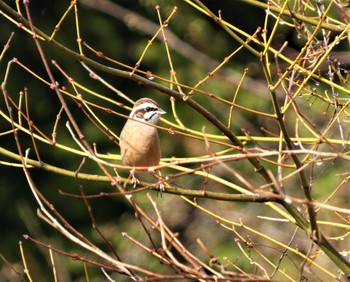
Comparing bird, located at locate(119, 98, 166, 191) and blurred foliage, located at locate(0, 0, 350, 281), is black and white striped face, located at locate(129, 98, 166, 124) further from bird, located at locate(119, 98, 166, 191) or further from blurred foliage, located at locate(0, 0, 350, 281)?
blurred foliage, located at locate(0, 0, 350, 281)

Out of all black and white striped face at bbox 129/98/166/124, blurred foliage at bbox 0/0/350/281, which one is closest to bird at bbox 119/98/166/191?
black and white striped face at bbox 129/98/166/124

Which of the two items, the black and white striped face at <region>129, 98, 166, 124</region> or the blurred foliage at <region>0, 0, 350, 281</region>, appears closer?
the black and white striped face at <region>129, 98, 166, 124</region>

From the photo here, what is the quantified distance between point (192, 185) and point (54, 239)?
164 inches

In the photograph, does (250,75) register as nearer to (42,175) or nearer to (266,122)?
(266,122)

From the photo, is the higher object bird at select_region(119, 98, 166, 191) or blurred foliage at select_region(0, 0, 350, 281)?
bird at select_region(119, 98, 166, 191)

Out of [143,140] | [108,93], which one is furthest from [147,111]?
[108,93]

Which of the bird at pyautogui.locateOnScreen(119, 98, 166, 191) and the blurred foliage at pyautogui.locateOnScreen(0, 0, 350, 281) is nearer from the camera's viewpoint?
the bird at pyautogui.locateOnScreen(119, 98, 166, 191)

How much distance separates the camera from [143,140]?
510cm

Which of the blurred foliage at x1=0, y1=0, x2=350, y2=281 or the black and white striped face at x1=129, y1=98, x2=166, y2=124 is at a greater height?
the black and white striped face at x1=129, y1=98, x2=166, y2=124

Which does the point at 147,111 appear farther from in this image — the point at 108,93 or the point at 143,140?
the point at 108,93

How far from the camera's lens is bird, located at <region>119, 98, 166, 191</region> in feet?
16.5

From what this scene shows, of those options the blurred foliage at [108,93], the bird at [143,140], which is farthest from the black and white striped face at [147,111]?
the blurred foliage at [108,93]

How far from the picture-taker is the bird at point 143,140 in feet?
16.5

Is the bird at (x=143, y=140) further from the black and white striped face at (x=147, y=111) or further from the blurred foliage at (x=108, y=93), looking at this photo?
the blurred foliage at (x=108, y=93)
